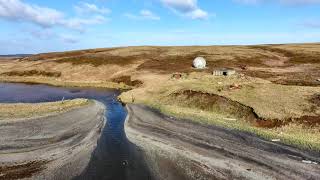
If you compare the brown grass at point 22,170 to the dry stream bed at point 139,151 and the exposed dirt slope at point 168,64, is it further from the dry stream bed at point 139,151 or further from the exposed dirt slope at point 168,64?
the exposed dirt slope at point 168,64

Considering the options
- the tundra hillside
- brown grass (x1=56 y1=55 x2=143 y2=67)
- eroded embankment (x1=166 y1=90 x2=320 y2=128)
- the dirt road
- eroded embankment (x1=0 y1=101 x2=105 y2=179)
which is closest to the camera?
the dirt road

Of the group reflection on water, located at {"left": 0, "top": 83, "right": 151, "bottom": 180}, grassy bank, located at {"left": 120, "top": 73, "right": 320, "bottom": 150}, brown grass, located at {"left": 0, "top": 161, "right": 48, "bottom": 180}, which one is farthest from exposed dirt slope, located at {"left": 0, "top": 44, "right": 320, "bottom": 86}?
brown grass, located at {"left": 0, "top": 161, "right": 48, "bottom": 180}

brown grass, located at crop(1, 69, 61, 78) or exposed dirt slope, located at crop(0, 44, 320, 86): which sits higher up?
exposed dirt slope, located at crop(0, 44, 320, 86)

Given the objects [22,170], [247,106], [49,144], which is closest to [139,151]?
[49,144]

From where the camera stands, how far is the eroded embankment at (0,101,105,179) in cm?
→ 2757

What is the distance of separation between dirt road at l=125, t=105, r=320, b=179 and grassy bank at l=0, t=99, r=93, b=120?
510 inches

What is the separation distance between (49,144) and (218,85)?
102 feet

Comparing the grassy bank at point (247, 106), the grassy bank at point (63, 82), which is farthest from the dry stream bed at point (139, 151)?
the grassy bank at point (63, 82)

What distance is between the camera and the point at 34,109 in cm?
5028

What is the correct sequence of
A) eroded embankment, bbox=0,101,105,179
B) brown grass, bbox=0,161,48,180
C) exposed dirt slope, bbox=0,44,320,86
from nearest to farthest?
brown grass, bbox=0,161,48,180 < eroded embankment, bbox=0,101,105,179 < exposed dirt slope, bbox=0,44,320,86

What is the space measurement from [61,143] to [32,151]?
3.04 meters

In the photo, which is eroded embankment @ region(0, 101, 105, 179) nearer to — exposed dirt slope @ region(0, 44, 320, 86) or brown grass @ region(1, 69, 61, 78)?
exposed dirt slope @ region(0, 44, 320, 86)

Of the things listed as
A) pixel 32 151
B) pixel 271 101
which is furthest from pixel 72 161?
pixel 271 101

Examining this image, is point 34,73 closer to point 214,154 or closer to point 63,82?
point 63,82
